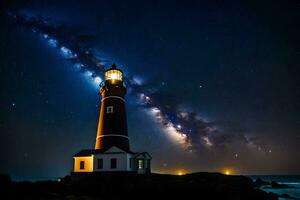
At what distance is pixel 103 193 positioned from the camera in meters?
25.6

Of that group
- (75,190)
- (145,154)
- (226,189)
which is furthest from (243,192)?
(75,190)

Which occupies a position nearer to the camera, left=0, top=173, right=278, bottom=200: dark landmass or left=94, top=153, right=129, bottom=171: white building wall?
left=0, top=173, right=278, bottom=200: dark landmass

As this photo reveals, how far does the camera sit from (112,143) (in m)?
31.4

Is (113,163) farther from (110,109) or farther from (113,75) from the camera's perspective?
(113,75)

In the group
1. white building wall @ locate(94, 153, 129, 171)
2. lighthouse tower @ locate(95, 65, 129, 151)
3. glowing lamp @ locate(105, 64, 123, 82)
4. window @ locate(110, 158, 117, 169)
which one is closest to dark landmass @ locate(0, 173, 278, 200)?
white building wall @ locate(94, 153, 129, 171)

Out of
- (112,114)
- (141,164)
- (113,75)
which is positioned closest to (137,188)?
(141,164)

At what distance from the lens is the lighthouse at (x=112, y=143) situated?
102 ft

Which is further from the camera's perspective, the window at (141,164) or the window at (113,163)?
the window at (141,164)

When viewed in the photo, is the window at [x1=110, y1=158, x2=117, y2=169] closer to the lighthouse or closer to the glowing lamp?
the lighthouse

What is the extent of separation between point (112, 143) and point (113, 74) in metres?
7.89

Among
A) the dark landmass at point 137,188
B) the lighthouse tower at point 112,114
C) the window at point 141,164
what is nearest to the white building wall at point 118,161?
the lighthouse tower at point 112,114

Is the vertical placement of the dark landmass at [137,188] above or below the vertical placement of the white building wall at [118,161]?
below

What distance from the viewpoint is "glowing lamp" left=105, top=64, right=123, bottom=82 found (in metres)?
33.8

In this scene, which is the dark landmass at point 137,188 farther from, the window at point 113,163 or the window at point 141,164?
the window at point 141,164
